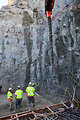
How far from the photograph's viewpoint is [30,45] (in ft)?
32.2

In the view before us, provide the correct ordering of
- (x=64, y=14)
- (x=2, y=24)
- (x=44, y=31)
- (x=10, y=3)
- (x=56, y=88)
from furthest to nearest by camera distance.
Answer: (x=10, y=3) → (x=2, y=24) → (x=44, y=31) → (x=56, y=88) → (x=64, y=14)

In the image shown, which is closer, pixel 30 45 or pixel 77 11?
pixel 77 11

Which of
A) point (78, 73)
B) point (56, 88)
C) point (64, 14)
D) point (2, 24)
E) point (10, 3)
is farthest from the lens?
point (10, 3)

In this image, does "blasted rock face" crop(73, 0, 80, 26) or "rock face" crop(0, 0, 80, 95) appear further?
"rock face" crop(0, 0, 80, 95)

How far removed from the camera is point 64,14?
6.11 metres

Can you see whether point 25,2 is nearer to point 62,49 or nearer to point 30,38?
point 30,38

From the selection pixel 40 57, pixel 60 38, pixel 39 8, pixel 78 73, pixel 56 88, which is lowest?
pixel 56 88

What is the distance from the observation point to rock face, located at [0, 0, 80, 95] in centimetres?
658

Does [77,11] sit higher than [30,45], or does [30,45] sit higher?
[77,11]

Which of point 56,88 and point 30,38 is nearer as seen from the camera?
point 56,88

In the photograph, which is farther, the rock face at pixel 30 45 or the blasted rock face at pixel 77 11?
the rock face at pixel 30 45

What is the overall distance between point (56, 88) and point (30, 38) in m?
5.49

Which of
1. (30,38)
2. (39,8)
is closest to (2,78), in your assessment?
(30,38)

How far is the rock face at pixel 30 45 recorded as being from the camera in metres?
6.58
